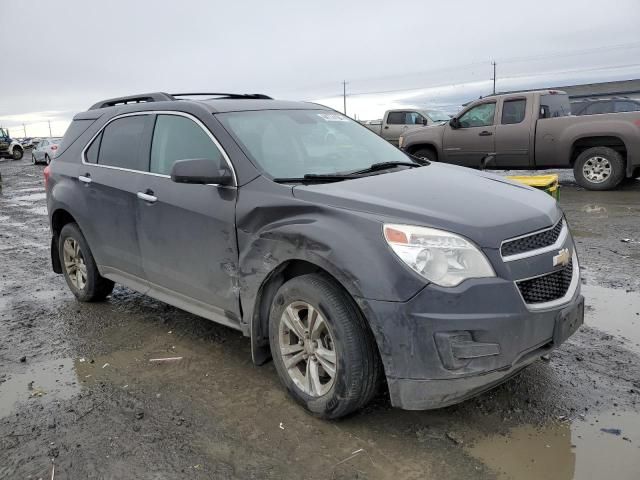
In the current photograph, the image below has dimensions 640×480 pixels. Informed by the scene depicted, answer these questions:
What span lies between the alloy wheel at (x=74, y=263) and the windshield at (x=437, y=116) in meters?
14.6

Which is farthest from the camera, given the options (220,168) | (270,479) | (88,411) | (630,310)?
(630,310)

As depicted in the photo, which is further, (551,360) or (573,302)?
(551,360)

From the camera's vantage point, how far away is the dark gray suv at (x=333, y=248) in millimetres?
2742

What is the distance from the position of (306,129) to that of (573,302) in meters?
2.17

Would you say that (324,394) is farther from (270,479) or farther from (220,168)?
(220,168)

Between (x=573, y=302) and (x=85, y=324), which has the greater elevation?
(x=573, y=302)

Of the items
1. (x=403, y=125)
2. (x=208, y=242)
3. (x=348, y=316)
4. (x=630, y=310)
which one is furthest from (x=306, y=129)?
(x=403, y=125)

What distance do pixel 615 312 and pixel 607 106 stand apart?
8.81m

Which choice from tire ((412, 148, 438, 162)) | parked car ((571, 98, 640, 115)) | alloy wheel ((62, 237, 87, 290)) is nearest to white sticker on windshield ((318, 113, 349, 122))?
alloy wheel ((62, 237, 87, 290))

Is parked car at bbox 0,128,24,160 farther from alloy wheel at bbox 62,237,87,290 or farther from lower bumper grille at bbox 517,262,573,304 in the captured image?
lower bumper grille at bbox 517,262,573,304

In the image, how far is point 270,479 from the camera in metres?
2.72

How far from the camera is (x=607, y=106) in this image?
39.0 feet

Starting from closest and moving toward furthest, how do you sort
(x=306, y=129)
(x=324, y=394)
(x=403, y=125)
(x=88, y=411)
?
1. (x=324, y=394)
2. (x=88, y=411)
3. (x=306, y=129)
4. (x=403, y=125)

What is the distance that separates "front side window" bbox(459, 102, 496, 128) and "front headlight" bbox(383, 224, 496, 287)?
9.96m
